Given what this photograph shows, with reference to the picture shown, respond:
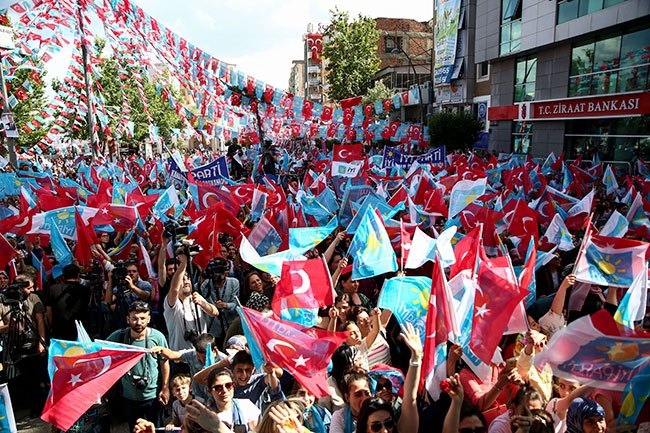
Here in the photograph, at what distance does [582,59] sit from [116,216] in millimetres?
18927

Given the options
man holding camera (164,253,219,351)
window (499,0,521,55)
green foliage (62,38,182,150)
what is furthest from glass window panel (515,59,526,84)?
man holding camera (164,253,219,351)

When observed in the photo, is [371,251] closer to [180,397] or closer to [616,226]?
[180,397]

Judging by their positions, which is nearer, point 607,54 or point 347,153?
point 347,153

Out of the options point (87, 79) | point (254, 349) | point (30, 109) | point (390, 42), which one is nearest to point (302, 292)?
point (254, 349)

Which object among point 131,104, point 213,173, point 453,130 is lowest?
point 213,173

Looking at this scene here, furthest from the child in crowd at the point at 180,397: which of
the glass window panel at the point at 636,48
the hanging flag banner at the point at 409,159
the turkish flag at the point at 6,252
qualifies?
the glass window panel at the point at 636,48

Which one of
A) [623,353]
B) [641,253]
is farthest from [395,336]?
[641,253]

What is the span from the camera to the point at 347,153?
12031 mm

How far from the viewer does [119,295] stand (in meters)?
5.54

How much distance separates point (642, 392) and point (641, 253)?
2.37 metres

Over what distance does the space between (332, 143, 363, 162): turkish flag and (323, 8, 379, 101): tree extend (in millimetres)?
41055

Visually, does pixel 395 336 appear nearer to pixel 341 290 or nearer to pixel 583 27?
pixel 341 290

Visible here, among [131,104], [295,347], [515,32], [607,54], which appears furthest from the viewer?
[131,104]

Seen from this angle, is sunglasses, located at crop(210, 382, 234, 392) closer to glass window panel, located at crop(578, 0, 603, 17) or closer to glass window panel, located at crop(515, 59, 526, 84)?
glass window panel, located at crop(578, 0, 603, 17)
